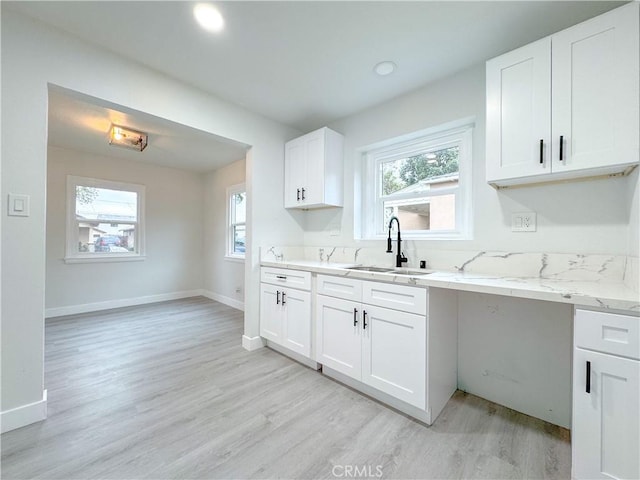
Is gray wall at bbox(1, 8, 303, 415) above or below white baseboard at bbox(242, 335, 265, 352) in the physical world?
above

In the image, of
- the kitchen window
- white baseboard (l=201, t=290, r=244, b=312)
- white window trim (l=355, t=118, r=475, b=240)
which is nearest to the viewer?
white window trim (l=355, t=118, r=475, b=240)

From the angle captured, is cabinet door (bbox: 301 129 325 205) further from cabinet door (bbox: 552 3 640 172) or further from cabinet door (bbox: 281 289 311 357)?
cabinet door (bbox: 552 3 640 172)

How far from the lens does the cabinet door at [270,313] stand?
103 inches

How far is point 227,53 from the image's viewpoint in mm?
1943

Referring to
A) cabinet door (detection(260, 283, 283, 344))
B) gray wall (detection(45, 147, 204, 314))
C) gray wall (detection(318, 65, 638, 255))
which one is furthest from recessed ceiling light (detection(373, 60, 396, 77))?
gray wall (detection(45, 147, 204, 314))

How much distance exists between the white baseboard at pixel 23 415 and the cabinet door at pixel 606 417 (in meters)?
2.93

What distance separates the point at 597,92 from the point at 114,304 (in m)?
5.89

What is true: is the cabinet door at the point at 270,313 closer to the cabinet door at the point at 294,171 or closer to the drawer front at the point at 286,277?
the drawer front at the point at 286,277

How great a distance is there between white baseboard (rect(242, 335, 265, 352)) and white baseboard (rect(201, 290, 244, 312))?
5.14 feet

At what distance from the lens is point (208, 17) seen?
1.63 m

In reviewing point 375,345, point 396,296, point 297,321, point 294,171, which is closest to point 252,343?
point 297,321

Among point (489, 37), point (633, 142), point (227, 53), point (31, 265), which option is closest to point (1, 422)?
point (31, 265)

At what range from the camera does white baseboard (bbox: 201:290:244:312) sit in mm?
4383

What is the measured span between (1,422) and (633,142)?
3694mm
